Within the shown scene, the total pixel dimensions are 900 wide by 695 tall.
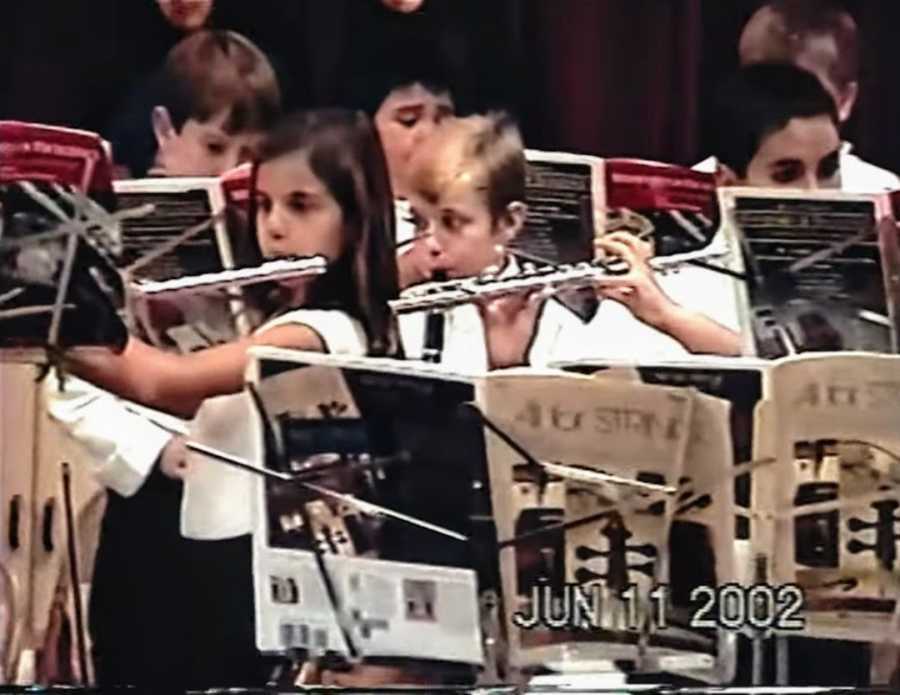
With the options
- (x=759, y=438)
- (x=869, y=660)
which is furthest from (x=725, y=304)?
(x=869, y=660)

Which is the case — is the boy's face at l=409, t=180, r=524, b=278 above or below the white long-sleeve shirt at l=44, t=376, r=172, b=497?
above

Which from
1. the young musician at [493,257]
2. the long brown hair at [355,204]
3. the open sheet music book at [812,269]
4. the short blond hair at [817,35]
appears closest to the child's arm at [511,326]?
the young musician at [493,257]

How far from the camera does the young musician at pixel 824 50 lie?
1.84 metres

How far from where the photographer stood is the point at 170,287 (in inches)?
72.0

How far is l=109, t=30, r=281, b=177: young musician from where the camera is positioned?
1828 millimetres

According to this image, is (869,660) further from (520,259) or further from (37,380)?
(37,380)

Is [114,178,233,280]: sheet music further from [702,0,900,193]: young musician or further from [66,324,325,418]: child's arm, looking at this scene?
[702,0,900,193]: young musician

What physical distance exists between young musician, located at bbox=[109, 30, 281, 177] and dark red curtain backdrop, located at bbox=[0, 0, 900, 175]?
19 mm

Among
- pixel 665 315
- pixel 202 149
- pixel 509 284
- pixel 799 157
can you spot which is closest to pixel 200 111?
pixel 202 149

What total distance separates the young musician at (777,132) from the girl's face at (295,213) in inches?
16.9

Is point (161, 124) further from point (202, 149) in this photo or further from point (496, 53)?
point (496, 53)

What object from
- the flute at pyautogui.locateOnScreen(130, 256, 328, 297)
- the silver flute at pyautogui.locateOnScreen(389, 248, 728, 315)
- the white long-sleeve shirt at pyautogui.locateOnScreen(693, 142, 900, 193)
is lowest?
the silver flute at pyautogui.locateOnScreen(389, 248, 728, 315)

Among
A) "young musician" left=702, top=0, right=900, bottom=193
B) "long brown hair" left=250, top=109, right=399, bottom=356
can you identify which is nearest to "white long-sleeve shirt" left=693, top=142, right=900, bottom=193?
"young musician" left=702, top=0, right=900, bottom=193

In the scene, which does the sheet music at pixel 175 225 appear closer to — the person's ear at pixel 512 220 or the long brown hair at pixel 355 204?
the long brown hair at pixel 355 204
